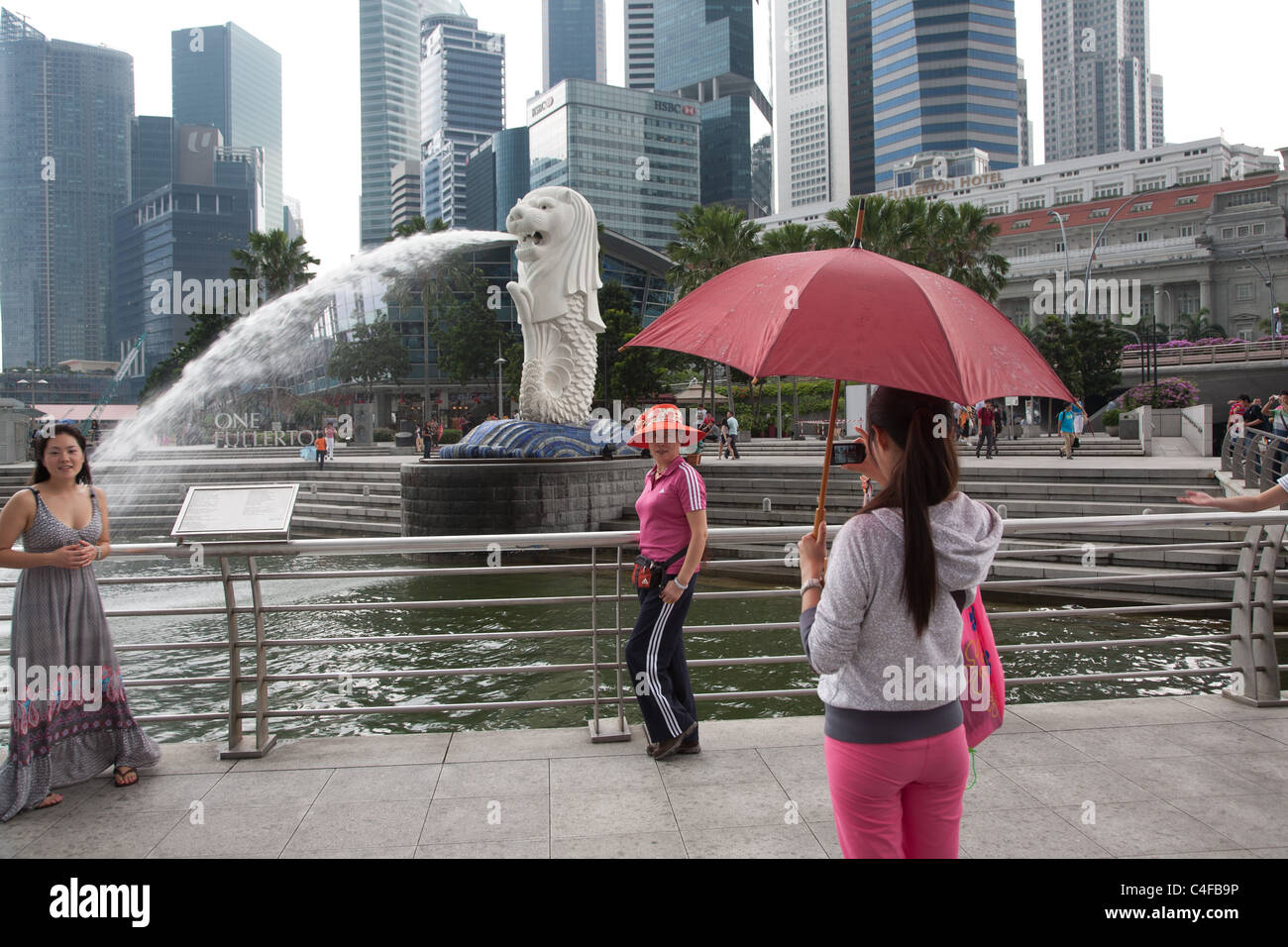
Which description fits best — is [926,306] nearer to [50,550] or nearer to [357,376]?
[50,550]

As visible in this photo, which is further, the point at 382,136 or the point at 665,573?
the point at 382,136

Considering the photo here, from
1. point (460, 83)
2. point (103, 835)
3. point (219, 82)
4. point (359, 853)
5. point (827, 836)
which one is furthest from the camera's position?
point (219, 82)

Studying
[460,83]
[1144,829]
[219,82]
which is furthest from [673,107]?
[1144,829]

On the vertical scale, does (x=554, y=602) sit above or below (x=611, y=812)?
above

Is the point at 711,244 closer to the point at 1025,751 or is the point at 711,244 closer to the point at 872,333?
the point at 1025,751

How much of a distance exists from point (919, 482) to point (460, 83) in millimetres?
205994

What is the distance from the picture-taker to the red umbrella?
2.08 metres

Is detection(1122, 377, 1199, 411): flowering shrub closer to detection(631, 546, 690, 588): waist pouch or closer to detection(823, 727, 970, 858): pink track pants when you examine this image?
detection(631, 546, 690, 588): waist pouch

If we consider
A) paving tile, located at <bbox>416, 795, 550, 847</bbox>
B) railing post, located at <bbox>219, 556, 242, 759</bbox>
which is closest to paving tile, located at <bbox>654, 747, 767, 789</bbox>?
paving tile, located at <bbox>416, 795, 550, 847</bbox>

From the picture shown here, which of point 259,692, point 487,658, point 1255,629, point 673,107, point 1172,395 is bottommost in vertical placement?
point 487,658

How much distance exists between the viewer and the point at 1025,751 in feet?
14.0
